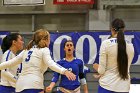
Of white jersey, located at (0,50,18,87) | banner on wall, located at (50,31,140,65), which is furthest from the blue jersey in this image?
banner on wall, located at (50,31,140,65)

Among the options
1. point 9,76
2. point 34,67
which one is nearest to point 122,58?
point 34,67

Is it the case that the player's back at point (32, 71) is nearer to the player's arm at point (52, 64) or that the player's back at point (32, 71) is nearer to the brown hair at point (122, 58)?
the player's arm at point (52, 64)

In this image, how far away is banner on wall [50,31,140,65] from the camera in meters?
8.22

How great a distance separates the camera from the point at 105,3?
9.99 metres

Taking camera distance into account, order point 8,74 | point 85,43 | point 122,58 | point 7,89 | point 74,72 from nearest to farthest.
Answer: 1. point 122,58
2. point 8,74
3. point 7,89
4. point 74,72
5. point 85,43

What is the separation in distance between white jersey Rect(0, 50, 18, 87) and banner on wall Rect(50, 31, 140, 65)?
4.02m

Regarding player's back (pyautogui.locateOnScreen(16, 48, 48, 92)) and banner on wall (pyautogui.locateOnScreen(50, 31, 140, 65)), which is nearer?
player's back (pyautogui.locateOnScreen(16, 48, 48, 92))

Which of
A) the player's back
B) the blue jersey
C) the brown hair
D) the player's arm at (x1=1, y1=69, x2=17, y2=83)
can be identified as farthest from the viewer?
the blue jersey

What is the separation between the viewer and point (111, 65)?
364 cm

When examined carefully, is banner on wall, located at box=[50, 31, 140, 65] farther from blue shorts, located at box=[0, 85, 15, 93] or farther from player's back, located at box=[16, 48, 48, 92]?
player's back, located at box=[16, 48, 48, 92]

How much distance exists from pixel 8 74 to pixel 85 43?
4.42 metres

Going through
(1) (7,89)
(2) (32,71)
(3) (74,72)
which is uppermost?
(2) (32,71)

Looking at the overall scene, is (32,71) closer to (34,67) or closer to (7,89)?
(34,67)

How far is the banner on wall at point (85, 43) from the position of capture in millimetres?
8219
